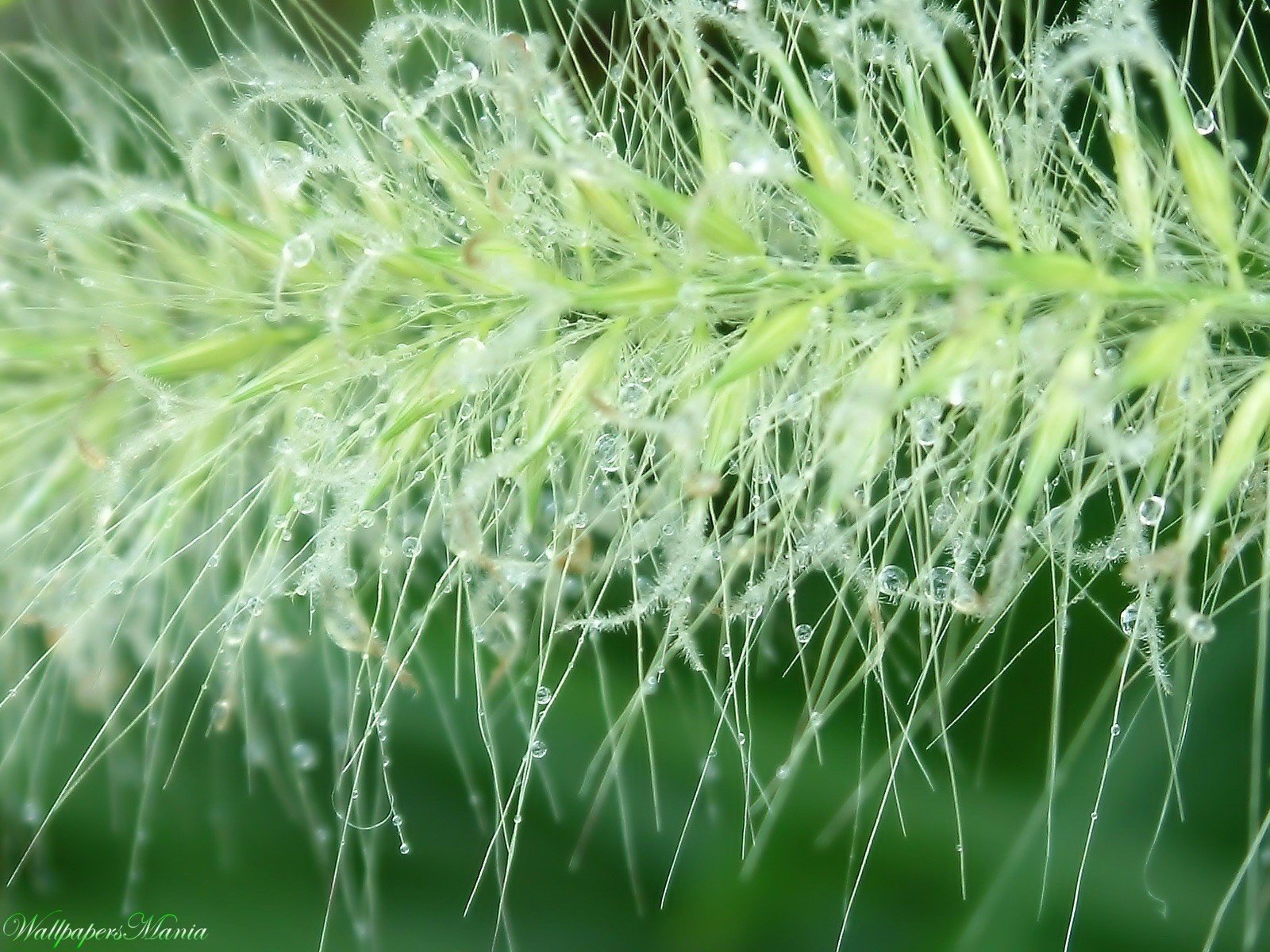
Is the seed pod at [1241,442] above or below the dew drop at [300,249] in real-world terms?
above

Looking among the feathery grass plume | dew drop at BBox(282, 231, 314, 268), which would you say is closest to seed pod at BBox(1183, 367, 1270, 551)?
the feathery grass plume

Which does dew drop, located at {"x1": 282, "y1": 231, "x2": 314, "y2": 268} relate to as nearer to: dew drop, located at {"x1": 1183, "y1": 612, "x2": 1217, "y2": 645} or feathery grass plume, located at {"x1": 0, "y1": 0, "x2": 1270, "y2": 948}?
feathery grass plume, located at {"x1": 0, "y1": 0, "x2": 1270, "y2": 948}

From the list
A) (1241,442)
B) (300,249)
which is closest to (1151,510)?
(1241,442)

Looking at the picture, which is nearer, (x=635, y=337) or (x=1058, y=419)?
(x=1058, y=419)

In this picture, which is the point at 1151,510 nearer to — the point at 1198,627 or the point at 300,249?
the point at 1198,627

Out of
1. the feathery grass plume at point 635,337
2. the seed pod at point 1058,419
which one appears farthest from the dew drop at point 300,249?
the seed pod at point 1058,419

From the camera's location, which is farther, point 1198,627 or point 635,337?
point 635,337

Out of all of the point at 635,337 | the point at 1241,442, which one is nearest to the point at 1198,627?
the point at 1241,442

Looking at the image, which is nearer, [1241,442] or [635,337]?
[1241,442]

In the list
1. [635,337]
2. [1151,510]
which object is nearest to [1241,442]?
[1151,510]

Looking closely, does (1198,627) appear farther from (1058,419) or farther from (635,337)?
(635,337)

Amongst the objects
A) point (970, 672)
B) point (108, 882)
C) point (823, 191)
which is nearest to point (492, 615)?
point (823, 191)

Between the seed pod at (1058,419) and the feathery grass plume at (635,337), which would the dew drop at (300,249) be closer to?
the feathery grass plume at (635,337)
